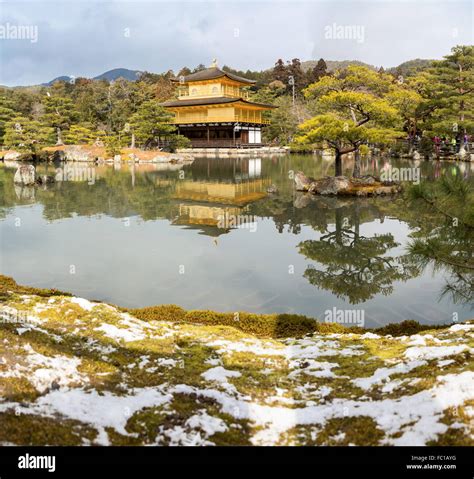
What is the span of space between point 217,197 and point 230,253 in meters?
10.7

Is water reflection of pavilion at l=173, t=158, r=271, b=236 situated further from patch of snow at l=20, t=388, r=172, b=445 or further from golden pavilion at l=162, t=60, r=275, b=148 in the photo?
golden pavilion at l=162, t=60, r=275, b=148

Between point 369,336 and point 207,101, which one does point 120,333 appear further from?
point 207,101

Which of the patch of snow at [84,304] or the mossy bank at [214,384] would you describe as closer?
the mossy bank at [214,384]

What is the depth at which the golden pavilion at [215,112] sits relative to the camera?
5809 cm

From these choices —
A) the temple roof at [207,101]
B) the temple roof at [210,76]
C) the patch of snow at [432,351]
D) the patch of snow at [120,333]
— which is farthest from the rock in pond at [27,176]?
the temple roof at [210,76]

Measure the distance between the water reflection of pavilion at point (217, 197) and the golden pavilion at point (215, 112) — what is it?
80.5 ft

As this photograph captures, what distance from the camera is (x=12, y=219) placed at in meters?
16.9

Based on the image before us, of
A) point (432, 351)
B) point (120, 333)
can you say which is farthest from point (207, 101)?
point (432, 351)

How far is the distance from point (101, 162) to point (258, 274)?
40428mm

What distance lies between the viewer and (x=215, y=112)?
59.1 m

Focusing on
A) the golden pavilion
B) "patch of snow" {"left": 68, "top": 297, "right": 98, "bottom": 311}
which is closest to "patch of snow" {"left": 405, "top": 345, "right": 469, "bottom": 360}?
"patch of snow" {"left": 68, "top": 297, "right": 98, "bottom": 311}

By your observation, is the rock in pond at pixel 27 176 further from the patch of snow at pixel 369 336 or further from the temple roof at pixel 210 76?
the temple roof at pixel 210 76
